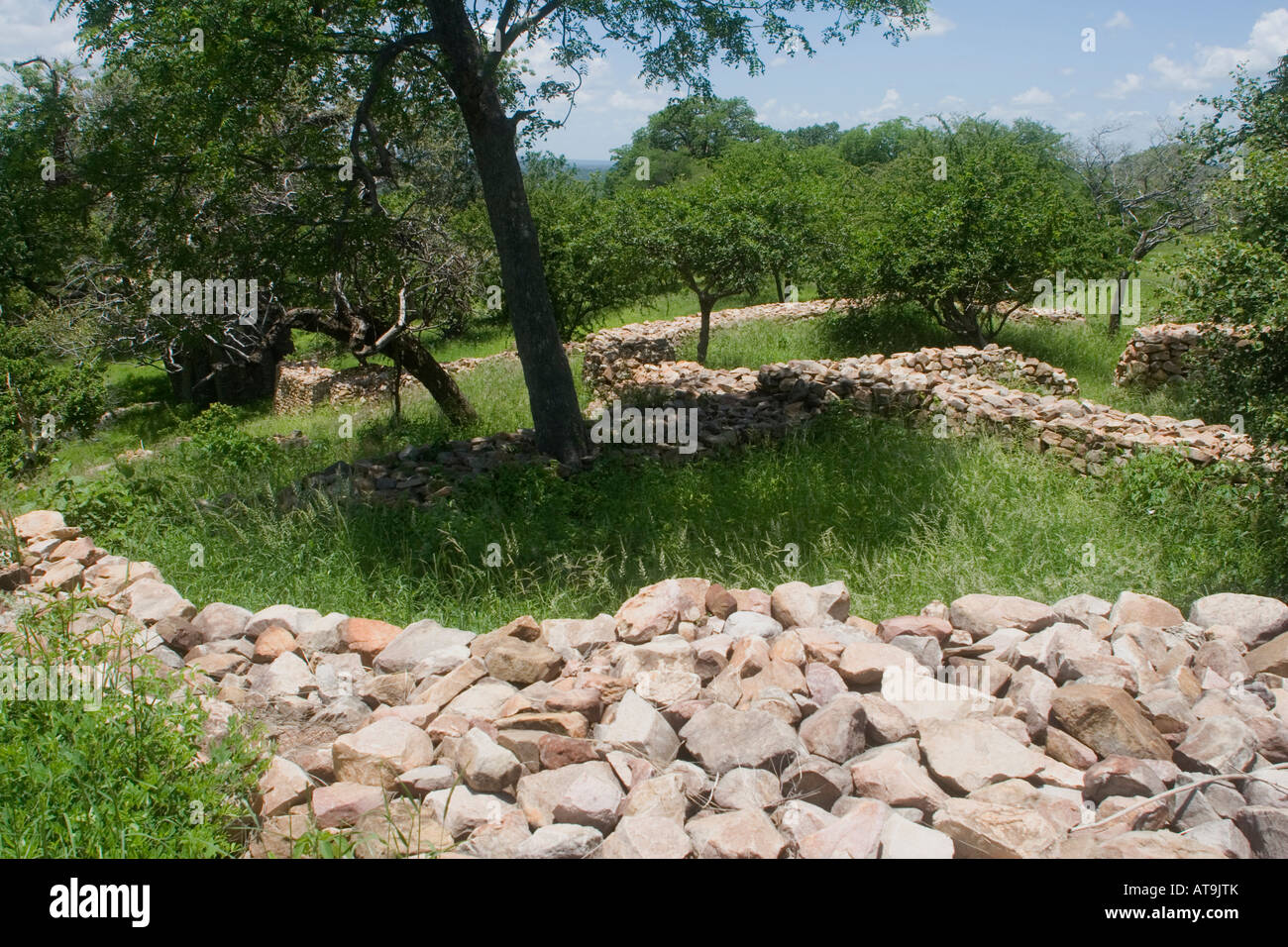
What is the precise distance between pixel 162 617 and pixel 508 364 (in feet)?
39.7

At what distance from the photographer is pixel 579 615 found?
17.3ft

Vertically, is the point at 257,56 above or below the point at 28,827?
above

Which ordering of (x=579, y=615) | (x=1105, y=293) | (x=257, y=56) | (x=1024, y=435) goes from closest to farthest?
1. (x=579, y=615)
2. (x=257, y=56)
3. (x=1024, y=435)
4. (x=1105, y=293)

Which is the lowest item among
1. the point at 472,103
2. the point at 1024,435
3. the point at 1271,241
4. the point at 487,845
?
the point at 487,845

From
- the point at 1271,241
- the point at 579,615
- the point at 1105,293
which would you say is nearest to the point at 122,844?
the point at 579,615

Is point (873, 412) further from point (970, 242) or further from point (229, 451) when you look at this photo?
point (229, 451)

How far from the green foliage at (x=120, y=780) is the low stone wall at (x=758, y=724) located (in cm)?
14

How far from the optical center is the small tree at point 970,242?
13648mm

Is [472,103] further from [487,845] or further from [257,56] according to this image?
[487,845]

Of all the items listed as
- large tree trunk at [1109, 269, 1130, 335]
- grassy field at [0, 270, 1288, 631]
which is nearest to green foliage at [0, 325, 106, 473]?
grassy field at [0, 270, 1288, 631]

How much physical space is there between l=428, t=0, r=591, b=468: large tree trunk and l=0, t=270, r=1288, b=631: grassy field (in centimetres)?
74

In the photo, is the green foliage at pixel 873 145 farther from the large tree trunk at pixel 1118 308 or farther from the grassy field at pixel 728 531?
the grassy field at pixel 728 531

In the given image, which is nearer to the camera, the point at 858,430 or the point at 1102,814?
the point at 1102,814

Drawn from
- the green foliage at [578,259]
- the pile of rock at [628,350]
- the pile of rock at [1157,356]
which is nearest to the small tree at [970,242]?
the pile of rock at [628,350]
